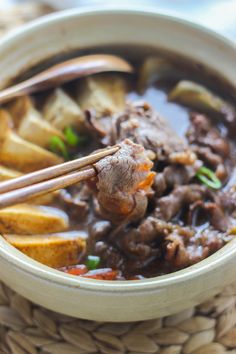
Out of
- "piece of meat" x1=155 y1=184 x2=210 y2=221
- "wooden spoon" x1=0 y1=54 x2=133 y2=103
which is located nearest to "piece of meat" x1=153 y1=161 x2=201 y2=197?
"piece of meat" x1=155 y1=184 x2=210 y2=221

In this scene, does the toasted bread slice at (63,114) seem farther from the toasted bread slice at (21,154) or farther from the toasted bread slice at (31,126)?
the toasted bread slice at (21,154)

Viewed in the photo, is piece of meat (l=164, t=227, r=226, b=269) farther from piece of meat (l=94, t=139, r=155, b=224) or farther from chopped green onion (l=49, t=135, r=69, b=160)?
chopped green onion (l=49, t=135, r=69, b=160)

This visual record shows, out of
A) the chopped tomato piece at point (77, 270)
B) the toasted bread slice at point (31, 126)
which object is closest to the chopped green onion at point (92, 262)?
the chopped tomato piece at point (77, 270)

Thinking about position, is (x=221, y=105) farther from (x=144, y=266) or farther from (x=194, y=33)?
(x=144, y=266)

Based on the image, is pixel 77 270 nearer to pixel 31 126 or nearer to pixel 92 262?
pixel 92 262

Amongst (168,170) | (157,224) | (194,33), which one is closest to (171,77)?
(194,33)
